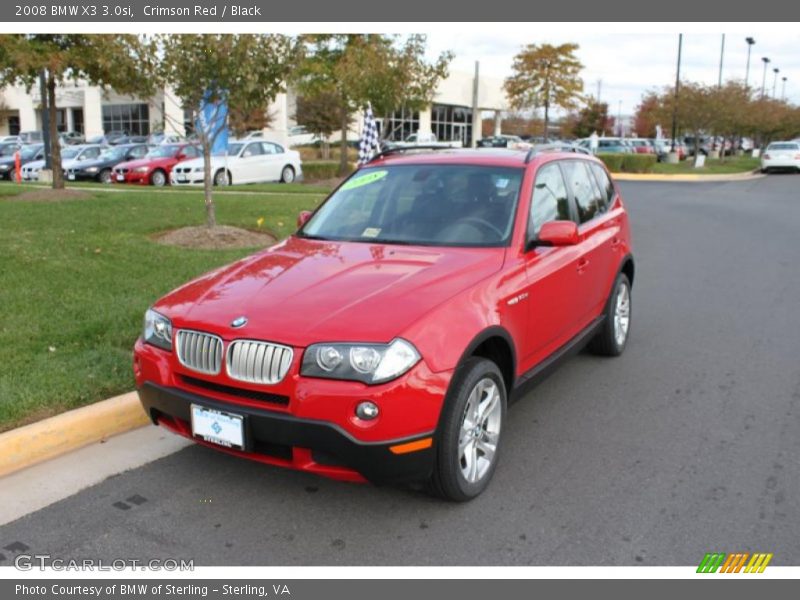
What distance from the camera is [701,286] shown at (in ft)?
30.2

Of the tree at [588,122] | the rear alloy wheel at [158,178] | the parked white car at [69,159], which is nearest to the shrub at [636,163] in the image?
the rear alloy wheel at [158,178]

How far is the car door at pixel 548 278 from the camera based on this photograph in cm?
434

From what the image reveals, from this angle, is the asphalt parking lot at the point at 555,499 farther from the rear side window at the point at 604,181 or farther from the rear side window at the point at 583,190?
the rear side window at the point at 604,181

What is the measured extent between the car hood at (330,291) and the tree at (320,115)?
33.9 m

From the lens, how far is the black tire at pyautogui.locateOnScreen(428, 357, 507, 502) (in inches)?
136

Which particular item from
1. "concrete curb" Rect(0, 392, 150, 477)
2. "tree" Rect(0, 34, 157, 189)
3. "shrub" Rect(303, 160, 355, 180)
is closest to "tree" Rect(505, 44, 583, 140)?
"shrub" Rect(303, 160, 355, 180)

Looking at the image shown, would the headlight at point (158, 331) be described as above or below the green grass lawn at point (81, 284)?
above

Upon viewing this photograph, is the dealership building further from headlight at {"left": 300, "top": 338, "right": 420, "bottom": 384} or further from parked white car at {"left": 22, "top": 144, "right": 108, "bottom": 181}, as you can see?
headlight at {"left": 300, "top": 338, "right": 420, "bottom": 384}

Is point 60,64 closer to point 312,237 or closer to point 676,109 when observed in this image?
point 312,237

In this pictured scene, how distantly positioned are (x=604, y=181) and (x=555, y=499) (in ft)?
11.0

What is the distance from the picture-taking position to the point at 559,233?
430cm

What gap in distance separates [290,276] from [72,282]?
13.5 feet

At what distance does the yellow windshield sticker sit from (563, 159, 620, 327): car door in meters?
1.35

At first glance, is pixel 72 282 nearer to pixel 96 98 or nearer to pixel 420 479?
pixel 420 479
